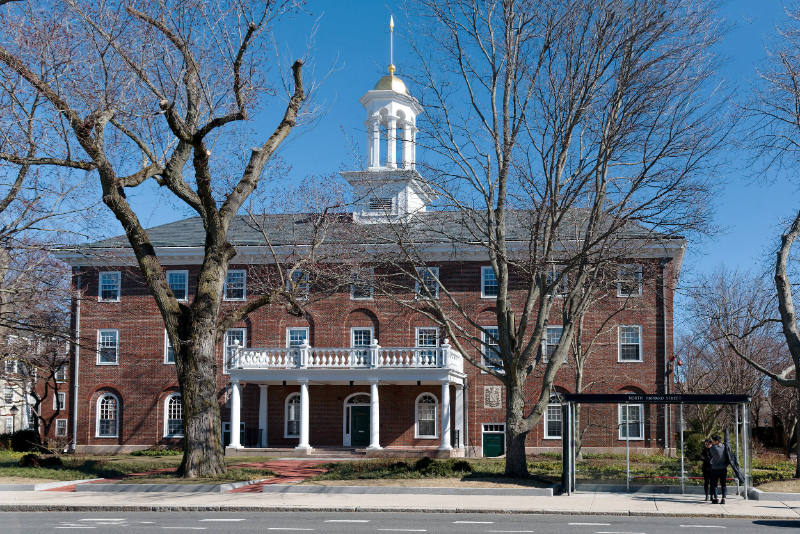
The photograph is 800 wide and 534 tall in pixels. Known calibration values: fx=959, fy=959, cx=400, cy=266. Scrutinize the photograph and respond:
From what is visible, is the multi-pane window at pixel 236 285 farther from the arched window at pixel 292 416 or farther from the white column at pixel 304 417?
the white column at pixel 304 417

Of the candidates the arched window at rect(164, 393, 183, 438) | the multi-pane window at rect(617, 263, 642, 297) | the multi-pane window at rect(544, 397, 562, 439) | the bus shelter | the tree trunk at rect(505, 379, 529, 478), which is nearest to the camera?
the bus shelter

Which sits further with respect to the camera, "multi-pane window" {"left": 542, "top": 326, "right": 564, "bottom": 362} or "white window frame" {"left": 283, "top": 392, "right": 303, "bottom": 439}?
"white window frame" {"left": 283, "top": 392, "right": 303, "bottom": 439}

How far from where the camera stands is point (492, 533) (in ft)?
51.4

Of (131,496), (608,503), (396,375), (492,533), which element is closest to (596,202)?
(608,503)

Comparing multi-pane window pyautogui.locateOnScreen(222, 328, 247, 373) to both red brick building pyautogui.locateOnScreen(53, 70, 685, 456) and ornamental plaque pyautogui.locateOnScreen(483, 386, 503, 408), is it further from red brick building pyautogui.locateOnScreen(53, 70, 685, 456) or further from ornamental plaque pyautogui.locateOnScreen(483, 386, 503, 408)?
ornamental plaque pyautogui.locateOnScreen(483, 386, 503, 408)

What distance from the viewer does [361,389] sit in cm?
4291

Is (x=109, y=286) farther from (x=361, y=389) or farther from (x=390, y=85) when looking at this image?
(x=390, y=85)

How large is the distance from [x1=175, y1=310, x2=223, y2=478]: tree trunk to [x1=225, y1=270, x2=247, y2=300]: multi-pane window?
1882 centimetres

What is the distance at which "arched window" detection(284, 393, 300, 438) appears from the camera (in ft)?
140

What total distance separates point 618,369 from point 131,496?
81.5 ft

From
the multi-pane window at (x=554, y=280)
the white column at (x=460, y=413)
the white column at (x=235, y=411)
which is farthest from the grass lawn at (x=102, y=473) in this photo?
the white column at (x=460, y=413)

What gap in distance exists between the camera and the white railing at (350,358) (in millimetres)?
39969

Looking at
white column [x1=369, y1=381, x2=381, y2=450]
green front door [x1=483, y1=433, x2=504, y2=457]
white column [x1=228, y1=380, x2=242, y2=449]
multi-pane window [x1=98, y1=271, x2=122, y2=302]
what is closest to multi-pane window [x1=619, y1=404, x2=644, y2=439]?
green front door [x1=483, y1=433, x2=504, y2=457]

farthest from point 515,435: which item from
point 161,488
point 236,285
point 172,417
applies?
point 172,417
